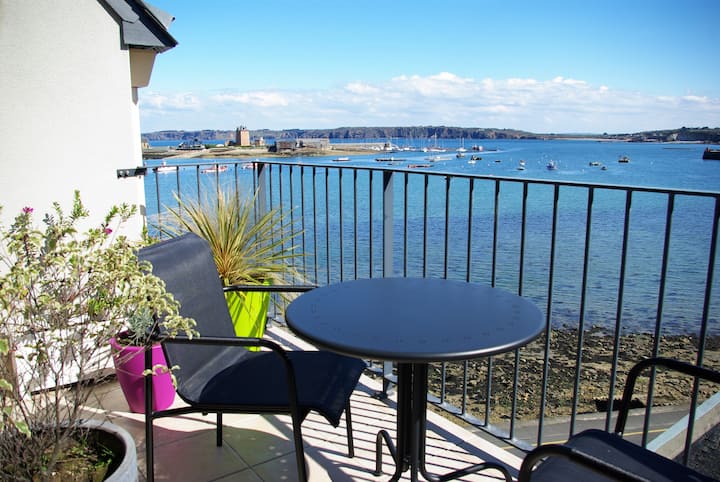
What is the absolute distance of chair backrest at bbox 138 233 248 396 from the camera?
2.11 metres

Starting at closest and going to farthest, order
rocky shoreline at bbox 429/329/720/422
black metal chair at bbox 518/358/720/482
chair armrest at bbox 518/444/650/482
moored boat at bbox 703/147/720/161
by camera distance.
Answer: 1. chair armrest at bbox 518/444/650/482
2. black metal chair at bbox 518/358/720/482
3. rocky shoreline at bbox 429/329/720/422
4. moored boat at bbox 703/147/720/161

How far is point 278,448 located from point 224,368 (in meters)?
0.57

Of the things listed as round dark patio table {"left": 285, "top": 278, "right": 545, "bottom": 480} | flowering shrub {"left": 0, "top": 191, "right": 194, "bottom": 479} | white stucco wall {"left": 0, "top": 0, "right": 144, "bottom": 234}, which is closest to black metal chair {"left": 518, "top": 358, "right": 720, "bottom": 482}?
round dark patio table {"left": 285, "top": 278, "right": 545, "bottom": 480}

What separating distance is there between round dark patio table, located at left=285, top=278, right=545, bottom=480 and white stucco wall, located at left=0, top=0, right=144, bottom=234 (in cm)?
184

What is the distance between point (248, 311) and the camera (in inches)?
131

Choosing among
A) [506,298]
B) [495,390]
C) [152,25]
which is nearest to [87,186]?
[152,25]

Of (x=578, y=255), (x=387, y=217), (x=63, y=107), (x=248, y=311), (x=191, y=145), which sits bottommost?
(x=578, y=255)

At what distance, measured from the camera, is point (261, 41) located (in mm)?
18234

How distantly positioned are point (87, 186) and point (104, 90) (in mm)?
590

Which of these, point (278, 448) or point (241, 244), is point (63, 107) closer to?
point (241, 244)

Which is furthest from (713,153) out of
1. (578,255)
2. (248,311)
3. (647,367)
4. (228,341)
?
(228,341)

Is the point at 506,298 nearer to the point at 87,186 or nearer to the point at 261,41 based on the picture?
the point at 87,186

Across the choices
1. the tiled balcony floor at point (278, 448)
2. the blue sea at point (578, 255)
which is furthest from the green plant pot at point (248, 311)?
the blue sea at point (578, 255)

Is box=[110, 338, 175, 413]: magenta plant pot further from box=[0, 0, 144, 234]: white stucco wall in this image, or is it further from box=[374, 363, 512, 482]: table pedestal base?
box=[374, 363, 512, 482]: table pedestal base
